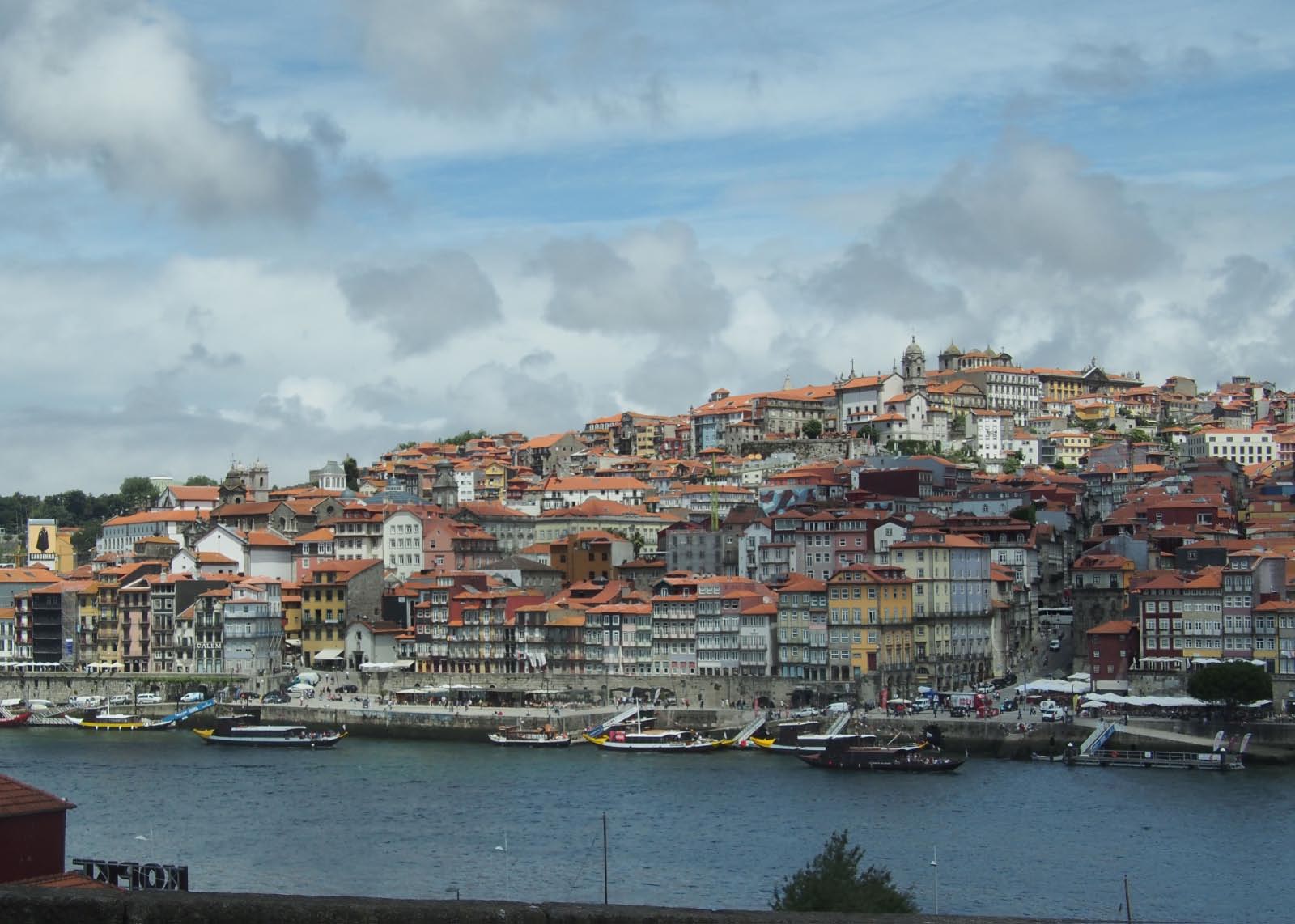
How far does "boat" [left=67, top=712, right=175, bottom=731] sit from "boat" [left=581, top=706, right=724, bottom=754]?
18.0 m

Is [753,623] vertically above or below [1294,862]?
above

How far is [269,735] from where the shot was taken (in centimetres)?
6253

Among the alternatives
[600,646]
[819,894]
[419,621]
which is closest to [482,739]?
[600,646]

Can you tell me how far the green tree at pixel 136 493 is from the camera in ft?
420

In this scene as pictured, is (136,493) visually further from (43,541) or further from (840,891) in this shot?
(840,891)

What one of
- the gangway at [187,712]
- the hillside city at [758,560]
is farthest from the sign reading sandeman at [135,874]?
the gangway at [187,712]

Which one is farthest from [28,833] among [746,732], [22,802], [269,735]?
[269,735]

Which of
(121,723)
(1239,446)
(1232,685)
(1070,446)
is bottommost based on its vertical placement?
(121,723)

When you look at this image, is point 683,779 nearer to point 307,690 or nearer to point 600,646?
point 600,646

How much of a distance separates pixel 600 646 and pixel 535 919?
6082 centimetres

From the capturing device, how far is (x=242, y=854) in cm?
3694

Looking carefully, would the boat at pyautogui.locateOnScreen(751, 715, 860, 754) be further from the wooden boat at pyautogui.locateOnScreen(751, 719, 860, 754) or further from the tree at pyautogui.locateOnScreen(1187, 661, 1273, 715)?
the tree at pyautogui.locateOnScreen(1187, 661, 1273, 715)

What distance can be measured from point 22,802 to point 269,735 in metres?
48.4

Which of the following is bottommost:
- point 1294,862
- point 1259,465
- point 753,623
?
point 1294,862
